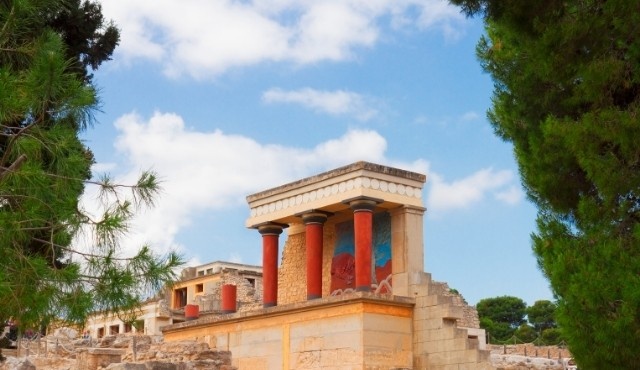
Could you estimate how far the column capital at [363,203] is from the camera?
20109mm

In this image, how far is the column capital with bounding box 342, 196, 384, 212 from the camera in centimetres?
2011

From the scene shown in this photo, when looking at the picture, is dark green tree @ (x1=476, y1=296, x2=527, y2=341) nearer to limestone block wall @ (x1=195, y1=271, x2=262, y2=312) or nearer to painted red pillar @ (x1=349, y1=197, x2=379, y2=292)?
limestone block wall @ (x1=195, y1=271, x2=262, y2=312)

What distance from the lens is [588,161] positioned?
7617 millimetres

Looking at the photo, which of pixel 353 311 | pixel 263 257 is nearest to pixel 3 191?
pixel 353 311

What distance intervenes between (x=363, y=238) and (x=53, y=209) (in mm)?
12462

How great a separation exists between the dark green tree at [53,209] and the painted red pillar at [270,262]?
45.1 ft

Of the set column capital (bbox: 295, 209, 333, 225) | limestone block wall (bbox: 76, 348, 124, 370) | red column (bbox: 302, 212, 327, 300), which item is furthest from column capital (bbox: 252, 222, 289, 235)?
limestone block wall (bbox: 76, 348, 124, 370)

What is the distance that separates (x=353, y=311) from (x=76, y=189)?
1119 cm

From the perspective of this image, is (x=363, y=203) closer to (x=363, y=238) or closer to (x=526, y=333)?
(x=363, y=238)

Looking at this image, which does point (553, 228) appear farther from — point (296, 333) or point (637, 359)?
point (296, 333)

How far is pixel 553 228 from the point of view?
8406 millimetres

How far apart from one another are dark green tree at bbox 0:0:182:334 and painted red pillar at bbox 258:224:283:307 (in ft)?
45.1

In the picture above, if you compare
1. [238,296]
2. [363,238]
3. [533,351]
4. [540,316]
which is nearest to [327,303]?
[363,238]

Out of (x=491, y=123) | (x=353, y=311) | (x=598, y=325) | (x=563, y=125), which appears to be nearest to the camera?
(x=598, y=325)
